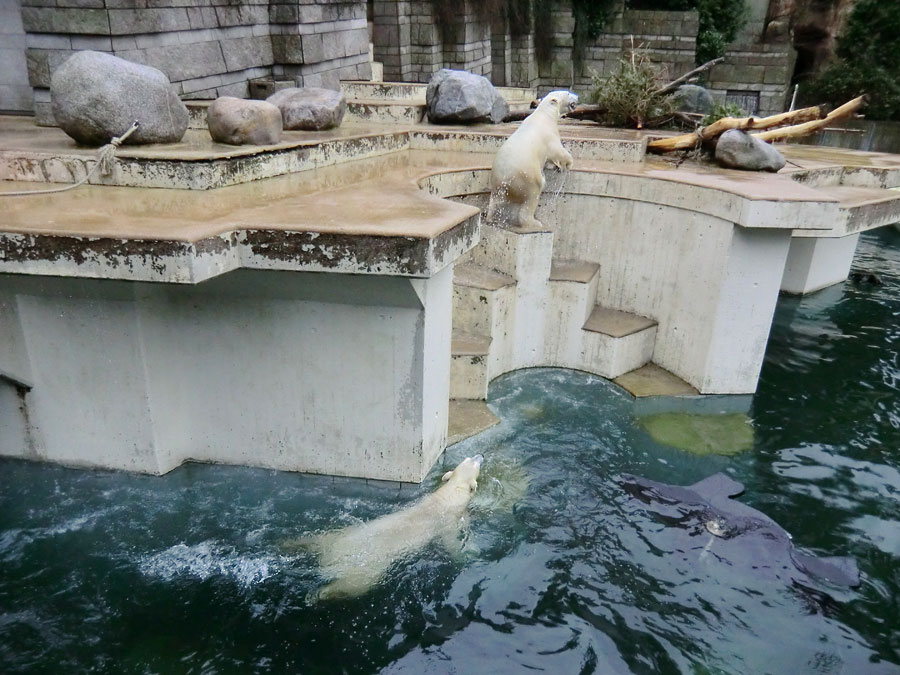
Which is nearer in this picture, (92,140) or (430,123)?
(92,140)

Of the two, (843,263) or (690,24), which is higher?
(690,24)

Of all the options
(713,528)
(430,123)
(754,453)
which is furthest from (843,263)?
(713,528)

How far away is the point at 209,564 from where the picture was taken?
15.5 ft

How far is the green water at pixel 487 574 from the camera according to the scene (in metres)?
4.16

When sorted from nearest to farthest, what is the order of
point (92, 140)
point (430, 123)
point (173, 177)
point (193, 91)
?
point (173, 177)
point (92, 140)
point (193, 91)
point (430, 123)

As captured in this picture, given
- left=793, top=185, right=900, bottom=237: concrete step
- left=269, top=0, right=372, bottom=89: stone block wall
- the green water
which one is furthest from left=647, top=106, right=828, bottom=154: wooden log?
left=269, top=0, right=372, bottom=89: stone block wall

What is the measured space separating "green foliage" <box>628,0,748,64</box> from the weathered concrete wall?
21685 millimetres

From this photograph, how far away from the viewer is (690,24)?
74.1ft

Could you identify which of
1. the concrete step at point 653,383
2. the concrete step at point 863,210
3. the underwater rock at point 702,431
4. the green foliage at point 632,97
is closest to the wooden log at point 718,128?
the concrete step at point 863,210

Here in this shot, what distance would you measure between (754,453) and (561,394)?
6.39 ft

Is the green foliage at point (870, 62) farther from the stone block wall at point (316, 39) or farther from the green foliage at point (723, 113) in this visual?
the stone block wall at point (316, 39)

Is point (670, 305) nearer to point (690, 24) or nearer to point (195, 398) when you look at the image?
point (195, 398)

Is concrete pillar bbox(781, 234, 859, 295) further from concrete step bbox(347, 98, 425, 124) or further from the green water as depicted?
concrete step bbox(347, 98, 425, 124)

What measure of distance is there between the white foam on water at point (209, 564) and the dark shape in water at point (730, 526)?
2928mm
